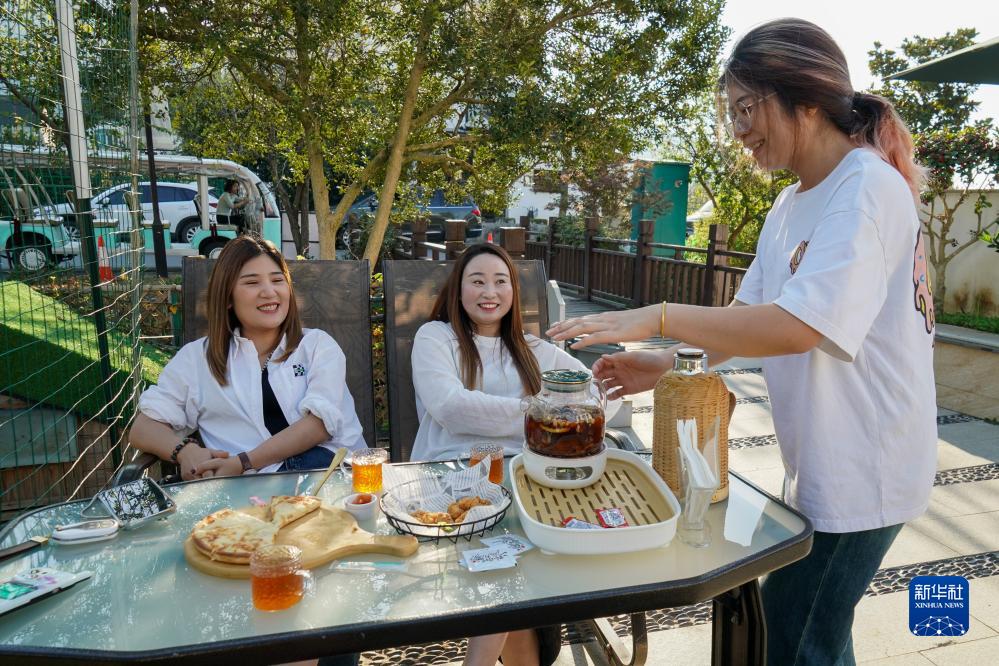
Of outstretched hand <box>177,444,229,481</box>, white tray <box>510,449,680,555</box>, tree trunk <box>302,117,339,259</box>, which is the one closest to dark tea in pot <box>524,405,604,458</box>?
white tray <box>510,449,680,555</box>

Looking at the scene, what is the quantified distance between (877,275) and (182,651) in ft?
4.75

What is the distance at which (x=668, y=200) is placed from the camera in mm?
14367

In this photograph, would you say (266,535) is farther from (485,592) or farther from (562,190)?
(562,190)

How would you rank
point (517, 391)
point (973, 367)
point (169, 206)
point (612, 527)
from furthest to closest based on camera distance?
point (169, 206), point (973, 367), point (517, 391), point (612, 527)

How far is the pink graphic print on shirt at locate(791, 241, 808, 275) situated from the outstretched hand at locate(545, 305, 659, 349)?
330mm

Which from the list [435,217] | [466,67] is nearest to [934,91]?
[435,217]

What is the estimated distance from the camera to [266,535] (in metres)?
1.45

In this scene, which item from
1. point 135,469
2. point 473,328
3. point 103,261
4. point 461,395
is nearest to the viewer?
point 135,469

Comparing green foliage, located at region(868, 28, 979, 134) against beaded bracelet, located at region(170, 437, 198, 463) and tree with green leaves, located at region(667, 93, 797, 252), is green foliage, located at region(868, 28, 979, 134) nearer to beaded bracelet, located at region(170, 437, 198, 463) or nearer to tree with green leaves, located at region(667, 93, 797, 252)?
tree with green leaves, located at region(667, 93, 797, 252)

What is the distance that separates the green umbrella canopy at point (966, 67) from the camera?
5.14 meters

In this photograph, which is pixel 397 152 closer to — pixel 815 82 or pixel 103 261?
pixel 103 261

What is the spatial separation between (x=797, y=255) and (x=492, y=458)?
3.01 ft

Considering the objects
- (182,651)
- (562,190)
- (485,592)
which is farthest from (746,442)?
(562,190)

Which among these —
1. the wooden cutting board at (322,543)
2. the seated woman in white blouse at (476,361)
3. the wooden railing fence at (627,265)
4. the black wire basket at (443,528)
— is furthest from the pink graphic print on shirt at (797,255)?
the wooden railing fence at (627,265)
